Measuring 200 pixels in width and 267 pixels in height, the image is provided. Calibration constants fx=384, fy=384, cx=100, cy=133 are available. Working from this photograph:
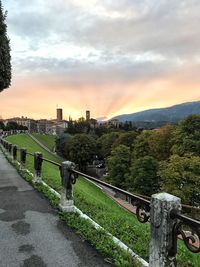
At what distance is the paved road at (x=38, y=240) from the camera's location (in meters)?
6.09

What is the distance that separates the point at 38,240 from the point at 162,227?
305 centimetres

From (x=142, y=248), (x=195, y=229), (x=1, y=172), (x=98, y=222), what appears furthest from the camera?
(x=1, y=172)

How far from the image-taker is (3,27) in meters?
19.4

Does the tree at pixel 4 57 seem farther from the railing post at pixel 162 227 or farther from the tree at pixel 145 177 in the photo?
the tree at pixel 145 177

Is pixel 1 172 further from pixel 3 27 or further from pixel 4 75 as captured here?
pixel 3 27

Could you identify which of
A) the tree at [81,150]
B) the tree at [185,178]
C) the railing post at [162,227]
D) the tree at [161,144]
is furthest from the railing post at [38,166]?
the tree at [81,150]

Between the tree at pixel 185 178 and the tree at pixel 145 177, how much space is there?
23.5 ft

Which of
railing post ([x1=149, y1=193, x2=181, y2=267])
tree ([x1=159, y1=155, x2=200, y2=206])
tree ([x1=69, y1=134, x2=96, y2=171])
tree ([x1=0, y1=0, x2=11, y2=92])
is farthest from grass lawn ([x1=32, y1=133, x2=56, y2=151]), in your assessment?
railing post ([x1=149, y1=193, x2=181, y2=267])

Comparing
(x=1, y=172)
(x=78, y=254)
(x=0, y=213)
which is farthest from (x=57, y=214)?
(x=1, y=172)

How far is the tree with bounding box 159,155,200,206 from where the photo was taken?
127 ft

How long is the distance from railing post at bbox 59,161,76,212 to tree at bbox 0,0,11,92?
1178 cm

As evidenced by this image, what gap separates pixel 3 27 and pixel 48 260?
15741 mm

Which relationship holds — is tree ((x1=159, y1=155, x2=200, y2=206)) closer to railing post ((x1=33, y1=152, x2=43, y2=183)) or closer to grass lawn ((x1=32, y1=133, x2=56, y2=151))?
railing post ((x1=33, y1=152, x2=43, y2=183))

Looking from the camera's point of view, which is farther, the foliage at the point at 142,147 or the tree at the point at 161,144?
the foliage at the point at 142,147
